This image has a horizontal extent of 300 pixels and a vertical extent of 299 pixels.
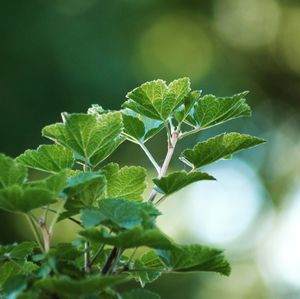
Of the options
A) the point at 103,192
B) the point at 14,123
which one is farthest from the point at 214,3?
the point at 103,192

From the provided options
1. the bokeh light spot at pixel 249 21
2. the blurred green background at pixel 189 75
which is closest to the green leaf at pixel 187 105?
the blurred green background at pixel 189 75

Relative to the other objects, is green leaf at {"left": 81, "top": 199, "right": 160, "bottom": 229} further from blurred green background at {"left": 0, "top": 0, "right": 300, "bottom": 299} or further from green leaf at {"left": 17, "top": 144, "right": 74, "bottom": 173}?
blurred green background at {"left": 0, "top": 0, "right": 300, "bottom": 299}

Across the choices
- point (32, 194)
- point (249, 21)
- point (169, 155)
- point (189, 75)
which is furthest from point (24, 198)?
point (249, 21)

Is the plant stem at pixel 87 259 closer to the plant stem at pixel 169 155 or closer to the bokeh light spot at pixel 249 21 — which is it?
the plant stem at pixel 169 155

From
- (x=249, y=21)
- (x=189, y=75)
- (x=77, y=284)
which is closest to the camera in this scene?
(x=77, y=284)

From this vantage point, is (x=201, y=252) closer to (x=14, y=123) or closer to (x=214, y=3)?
(x=14, y=123)

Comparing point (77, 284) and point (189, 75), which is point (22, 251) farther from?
point (189, 75)
